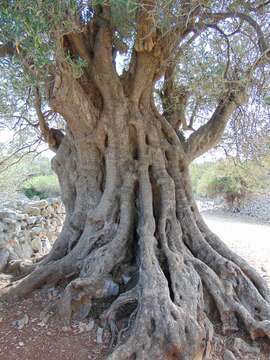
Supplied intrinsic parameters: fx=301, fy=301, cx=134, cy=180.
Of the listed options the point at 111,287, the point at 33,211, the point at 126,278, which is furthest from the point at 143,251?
the point at 33,211

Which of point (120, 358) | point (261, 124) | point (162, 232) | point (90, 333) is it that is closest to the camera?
point (120, 358)

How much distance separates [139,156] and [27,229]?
4544 mm

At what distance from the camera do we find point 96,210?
14.4ft

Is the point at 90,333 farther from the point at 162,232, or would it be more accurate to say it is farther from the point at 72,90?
the point at 72,90

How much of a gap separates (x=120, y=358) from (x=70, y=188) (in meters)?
3.05

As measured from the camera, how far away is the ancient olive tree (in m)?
3.14

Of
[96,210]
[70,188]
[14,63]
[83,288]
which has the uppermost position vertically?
[14,63]

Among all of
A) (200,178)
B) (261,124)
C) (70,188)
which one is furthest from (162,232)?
(200,178)

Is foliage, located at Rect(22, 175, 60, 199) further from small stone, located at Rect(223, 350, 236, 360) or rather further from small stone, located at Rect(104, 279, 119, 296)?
small stone, located at Rect(223, 350, 236, 360)

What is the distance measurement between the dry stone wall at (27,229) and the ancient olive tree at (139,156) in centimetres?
205

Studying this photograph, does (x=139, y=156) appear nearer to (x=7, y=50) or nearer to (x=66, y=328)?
(x=7, y=50)

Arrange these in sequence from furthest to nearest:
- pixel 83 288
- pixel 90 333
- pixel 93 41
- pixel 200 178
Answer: pixel 200 178
pixel 93 41
pixel 83 288
pixel 90 333

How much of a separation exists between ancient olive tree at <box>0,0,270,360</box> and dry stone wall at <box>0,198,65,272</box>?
2053 millimetres

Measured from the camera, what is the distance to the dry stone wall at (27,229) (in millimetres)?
6355
